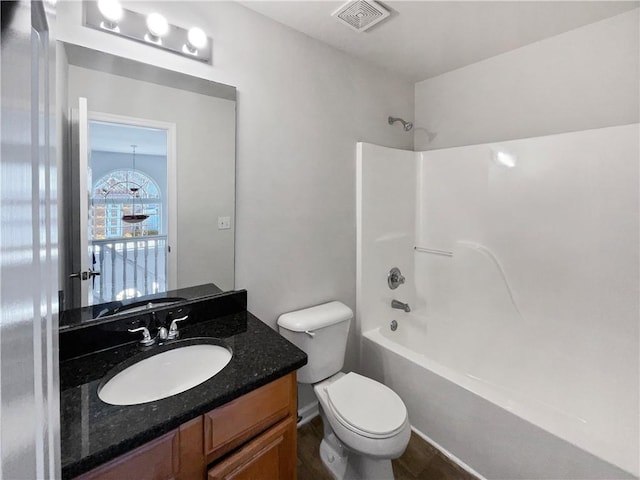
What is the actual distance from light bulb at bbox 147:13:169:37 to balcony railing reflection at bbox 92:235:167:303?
0.89m

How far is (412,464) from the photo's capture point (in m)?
1.68

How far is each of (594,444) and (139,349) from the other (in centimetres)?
190

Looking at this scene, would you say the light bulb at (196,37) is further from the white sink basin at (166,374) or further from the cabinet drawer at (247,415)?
the cabinet drawer at (247,415)

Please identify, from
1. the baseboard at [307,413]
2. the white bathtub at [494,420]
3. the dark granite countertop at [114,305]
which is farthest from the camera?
the baseboard at [307,413]

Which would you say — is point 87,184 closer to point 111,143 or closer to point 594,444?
point 111,143

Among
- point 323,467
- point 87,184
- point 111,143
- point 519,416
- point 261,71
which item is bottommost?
point 323,467

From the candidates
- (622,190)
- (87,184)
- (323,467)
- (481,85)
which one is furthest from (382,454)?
(481,85)

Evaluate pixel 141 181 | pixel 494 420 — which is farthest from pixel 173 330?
pixel 494 420

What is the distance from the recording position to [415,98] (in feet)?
8.50

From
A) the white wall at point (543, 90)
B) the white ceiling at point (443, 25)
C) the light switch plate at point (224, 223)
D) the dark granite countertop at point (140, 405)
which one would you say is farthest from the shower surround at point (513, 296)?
the dark granite countertop at point (140, 405)

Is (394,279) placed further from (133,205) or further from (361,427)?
(133,205)

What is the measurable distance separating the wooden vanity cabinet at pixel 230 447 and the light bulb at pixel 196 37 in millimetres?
1518

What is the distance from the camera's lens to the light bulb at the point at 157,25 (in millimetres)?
1293

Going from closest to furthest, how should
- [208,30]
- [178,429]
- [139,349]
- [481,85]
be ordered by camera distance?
[178,429]
[139,349]
[208,30]
[481,85]
